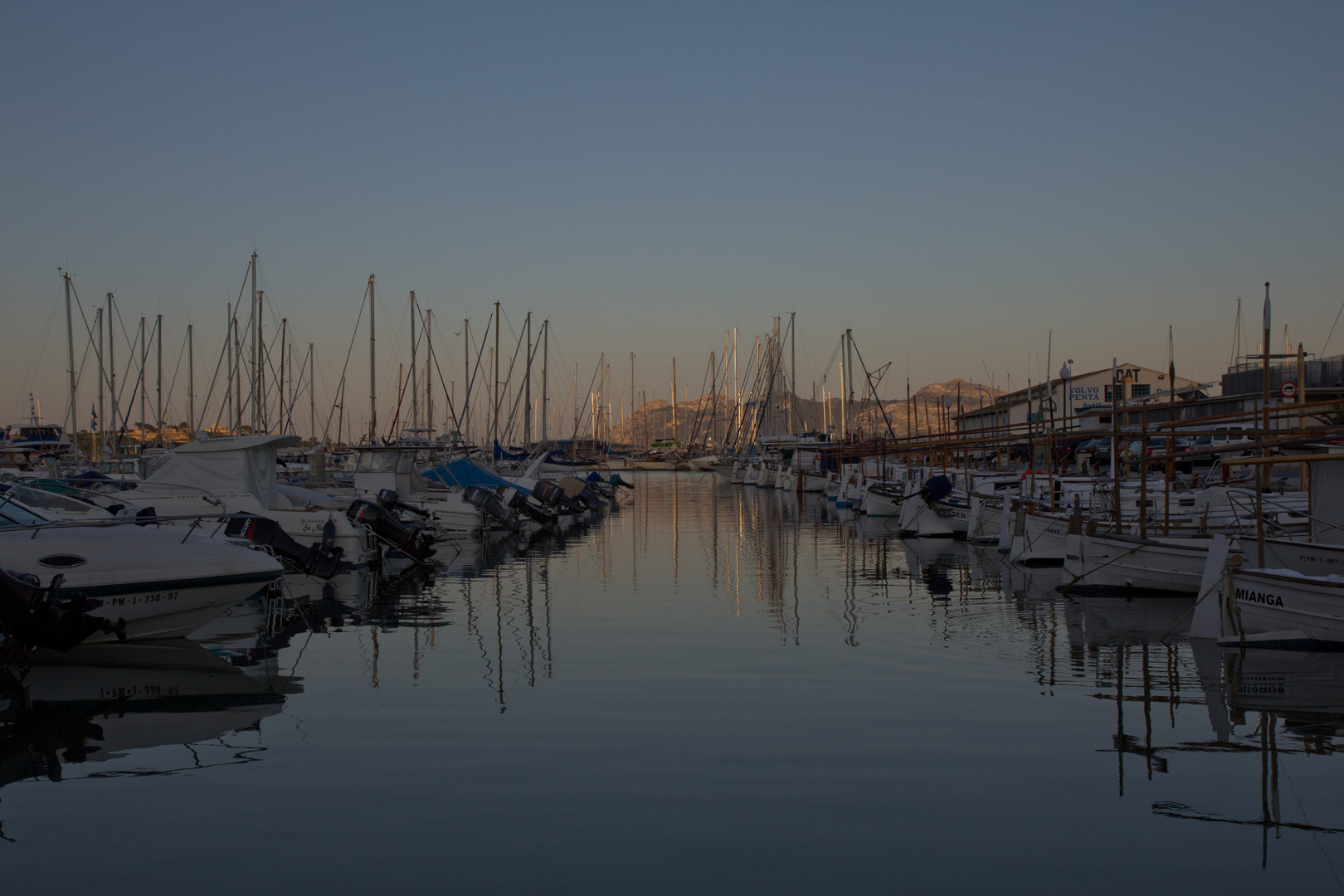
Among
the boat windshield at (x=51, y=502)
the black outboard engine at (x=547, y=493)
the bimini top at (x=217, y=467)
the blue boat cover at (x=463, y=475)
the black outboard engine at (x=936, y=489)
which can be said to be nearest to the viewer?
the boat windshield at (x=51, y=502)

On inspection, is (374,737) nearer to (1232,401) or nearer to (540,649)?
(540,649)

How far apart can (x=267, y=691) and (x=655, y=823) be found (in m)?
6.57

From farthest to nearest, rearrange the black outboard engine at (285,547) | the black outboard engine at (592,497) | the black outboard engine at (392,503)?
the black outboard engine at (592,497)
the black outboard engine at (392,503)
the black outboard engine at (285,547)

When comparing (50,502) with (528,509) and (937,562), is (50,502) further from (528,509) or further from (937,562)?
(937,562)

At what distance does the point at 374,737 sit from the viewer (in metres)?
10.5

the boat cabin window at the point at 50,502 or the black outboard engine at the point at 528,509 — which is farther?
the black outboard engine at the point at 528,509

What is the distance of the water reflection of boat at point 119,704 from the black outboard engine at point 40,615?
608 millimetres

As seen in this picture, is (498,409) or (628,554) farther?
(498,409)

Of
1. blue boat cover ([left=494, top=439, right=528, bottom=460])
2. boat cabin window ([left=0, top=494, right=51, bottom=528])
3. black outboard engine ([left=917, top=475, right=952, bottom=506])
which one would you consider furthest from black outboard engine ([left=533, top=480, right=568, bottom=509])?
boat cabin window ([left=0, top=494, right=51, bottom=528])

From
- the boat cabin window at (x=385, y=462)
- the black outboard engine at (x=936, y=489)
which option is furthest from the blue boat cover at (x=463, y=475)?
the black outboard engine at (x=936, y=489)

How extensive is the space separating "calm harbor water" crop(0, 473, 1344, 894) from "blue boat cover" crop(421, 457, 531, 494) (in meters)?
23.4

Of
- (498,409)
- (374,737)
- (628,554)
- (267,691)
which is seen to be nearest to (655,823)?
(374,737)

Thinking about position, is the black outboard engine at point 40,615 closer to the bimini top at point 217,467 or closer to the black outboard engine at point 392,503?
the bimini top at point 217,467

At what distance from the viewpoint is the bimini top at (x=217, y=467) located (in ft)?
81.8
